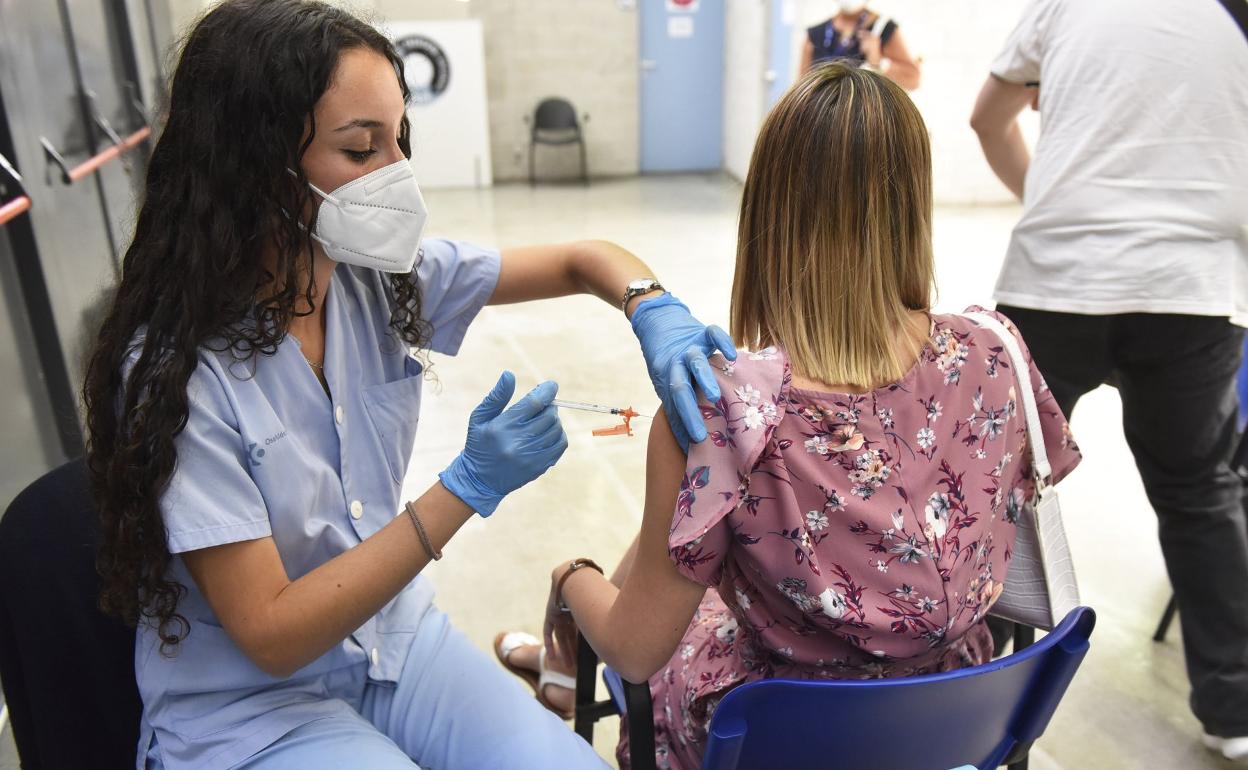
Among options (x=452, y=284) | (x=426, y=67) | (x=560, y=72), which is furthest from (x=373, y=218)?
(x=560, y=72)

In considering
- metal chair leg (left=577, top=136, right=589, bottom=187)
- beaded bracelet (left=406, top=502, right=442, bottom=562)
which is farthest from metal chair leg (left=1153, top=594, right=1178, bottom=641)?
metal chair leg (left=577, top=136, right=589, bottom=187)

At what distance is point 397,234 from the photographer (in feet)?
3.69

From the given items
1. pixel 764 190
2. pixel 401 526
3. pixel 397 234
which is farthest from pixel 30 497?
pixel 764 190

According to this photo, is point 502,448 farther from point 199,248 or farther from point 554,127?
point 554,127

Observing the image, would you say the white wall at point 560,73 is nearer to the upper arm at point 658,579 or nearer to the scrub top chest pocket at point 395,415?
the scrub top chest pocket at point 395,415

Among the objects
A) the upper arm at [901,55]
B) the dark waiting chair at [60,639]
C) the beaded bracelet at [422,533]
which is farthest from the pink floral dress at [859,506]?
the upper arm at [901,55]

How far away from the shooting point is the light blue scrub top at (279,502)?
0.93 meters

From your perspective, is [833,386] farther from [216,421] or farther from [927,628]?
[216,421]

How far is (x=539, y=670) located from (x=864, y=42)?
3.50 metres

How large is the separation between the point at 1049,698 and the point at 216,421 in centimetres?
90

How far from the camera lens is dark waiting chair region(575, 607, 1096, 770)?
82cm

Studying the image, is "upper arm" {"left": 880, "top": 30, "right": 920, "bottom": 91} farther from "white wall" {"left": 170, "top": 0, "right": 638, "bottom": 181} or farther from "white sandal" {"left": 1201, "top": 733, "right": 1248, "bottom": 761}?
"white wall" {"left": 170, "top": 0, "right": 638, "bottom": 181}

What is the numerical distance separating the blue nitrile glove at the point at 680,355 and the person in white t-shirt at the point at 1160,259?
797mm

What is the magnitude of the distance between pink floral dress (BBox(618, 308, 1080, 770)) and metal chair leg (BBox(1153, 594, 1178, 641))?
1.20m
